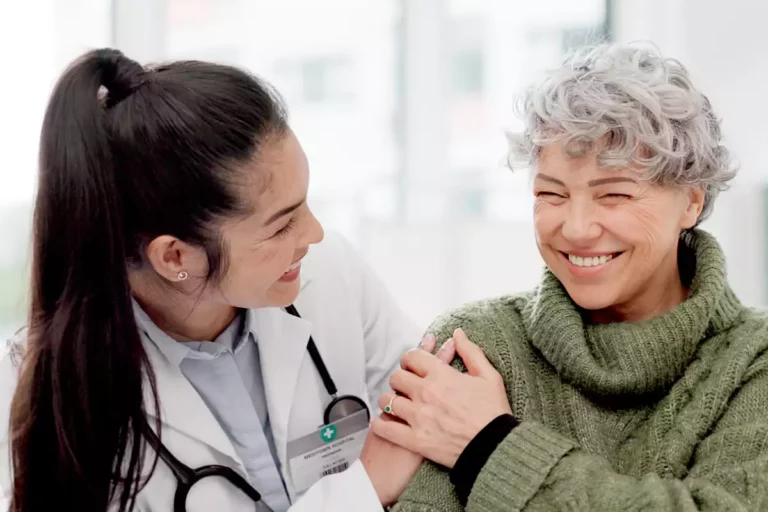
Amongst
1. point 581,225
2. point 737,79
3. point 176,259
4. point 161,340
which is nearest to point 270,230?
point 176,259

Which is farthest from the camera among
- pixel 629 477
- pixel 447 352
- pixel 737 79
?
pixel 737 79

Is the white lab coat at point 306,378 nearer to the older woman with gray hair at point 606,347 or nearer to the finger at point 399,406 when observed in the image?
the finger at point 399,406

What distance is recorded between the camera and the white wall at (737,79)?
8.55 ft

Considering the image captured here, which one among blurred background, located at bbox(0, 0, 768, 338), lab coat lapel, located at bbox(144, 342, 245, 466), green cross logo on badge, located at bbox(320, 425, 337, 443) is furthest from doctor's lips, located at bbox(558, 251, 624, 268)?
blurred background, located at bbox(0, 0, 768, 338)

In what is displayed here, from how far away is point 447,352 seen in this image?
4.78 ft

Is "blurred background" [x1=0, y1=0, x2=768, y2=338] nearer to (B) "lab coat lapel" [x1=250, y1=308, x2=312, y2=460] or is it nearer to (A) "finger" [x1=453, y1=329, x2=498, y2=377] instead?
(B) "lab coat lapel" [x1=250, y1=308, x2=312, y2=460]

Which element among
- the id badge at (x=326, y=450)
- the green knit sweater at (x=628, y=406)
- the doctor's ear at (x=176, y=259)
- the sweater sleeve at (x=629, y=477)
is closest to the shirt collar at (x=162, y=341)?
the doctor's ear at (x=176, y=259)

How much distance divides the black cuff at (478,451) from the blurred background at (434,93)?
1454mm

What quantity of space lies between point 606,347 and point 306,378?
617 mm

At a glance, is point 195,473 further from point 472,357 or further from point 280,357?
point 472,357

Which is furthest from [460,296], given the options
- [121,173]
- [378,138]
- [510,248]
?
[121,173]

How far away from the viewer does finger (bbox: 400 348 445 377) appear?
1.43m

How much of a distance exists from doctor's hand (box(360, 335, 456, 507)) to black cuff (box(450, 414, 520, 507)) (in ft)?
0.34

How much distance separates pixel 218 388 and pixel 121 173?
478mm
